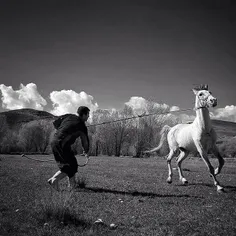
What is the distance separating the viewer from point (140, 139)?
5669 cm

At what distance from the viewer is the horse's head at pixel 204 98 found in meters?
7.27

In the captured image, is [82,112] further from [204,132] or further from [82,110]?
Result: [204,132]

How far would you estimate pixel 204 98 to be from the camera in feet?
25.2

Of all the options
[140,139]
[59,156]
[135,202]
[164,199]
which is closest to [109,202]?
[135,202]

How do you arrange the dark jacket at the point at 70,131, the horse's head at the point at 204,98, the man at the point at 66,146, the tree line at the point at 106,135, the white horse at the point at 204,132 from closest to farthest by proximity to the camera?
the man at the point at 66,146 → the dark jacket at the point at 70,131 → the horse's head at the point at 204,98 → the white horse at the point at 204,132 → the tree line at the point at 106,135

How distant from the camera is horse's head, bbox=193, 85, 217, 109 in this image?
7.27m

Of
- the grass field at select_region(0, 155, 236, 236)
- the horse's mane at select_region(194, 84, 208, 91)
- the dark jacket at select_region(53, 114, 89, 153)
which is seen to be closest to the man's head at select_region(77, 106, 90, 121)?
the dark jacket at select_region(53, 114, 89, 153)

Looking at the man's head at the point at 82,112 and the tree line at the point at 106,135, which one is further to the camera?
the tree line at the point at 106,135

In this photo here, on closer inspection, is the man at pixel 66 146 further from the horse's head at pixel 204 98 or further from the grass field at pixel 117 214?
the horse's head at pixel 204 98

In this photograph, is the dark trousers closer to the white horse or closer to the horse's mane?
the white horse

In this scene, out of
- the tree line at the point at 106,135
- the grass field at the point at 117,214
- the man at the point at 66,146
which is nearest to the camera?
the grass field at the point at 117,214

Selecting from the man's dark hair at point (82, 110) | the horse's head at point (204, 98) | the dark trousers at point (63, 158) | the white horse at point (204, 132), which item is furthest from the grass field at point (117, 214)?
the horse's head at point (204, 98)

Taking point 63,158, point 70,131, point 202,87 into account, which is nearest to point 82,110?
point 70,131

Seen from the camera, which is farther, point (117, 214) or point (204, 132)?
point (204, 132)
